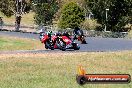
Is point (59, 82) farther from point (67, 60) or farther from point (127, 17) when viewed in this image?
point (127, 17)

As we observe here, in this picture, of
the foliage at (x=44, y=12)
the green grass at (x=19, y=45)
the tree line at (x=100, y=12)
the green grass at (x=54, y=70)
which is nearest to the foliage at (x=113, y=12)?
the tree line at (x=100, y=12)

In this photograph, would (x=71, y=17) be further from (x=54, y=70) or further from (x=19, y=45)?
(x=54, y=70)

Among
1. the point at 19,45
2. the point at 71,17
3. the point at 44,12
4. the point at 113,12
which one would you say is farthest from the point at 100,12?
the point at 19,45

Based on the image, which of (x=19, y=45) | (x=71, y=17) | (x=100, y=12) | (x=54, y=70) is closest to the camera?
(x=54, y=70)

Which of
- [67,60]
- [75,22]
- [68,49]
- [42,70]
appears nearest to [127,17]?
[75,22]

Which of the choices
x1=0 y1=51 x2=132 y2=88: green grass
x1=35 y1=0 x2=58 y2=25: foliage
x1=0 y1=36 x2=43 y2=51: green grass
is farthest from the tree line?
x1=0 y1=51 x2=132 y2=88: green grass

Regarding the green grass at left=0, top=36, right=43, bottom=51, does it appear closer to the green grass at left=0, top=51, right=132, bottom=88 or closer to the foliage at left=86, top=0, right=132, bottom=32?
the green grass at left=0, top=51, right=132, bottom=88

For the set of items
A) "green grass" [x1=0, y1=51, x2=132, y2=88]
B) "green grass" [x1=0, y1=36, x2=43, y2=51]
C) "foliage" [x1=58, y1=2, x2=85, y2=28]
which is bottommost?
"green grass" [x1=0, y1=36, x2=43, y2=51]

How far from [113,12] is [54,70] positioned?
57.4m

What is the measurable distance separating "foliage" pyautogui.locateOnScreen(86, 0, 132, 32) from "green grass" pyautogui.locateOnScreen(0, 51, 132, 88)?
47.5 meters

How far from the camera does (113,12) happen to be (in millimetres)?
74312

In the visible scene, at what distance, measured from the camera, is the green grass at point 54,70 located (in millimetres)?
13656

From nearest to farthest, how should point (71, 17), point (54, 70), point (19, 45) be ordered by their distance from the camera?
point (54, 70), point (19, 45), point (71, 17)

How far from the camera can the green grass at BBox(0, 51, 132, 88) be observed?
13656 mm
